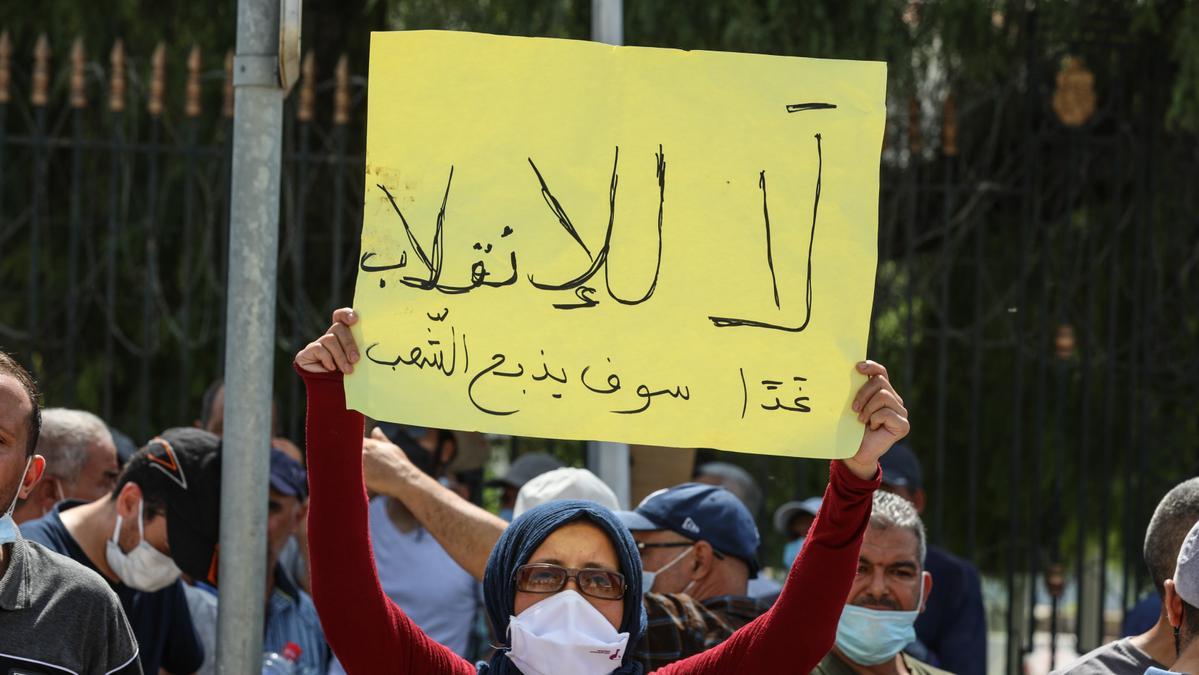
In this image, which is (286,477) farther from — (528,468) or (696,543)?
(528,468)

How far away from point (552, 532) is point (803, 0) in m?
4.47

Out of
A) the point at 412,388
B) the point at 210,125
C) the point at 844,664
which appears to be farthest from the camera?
the point at 210,125

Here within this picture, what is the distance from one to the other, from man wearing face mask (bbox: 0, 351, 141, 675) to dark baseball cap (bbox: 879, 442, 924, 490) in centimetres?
321

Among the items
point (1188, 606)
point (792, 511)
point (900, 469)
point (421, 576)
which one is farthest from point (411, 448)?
point (1188, 606)

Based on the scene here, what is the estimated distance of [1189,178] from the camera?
6629mm

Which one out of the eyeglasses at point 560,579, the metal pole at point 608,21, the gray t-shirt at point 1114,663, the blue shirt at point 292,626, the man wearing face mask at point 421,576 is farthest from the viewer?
the man wearing face mask at point 421,576

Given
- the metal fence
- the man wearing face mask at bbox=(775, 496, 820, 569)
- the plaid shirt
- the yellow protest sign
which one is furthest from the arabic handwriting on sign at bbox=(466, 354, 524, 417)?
the metal fence

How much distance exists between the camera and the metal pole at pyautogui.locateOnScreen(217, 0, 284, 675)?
8.46 feet

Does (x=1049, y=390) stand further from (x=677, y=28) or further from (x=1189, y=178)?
(x=677, y=28)

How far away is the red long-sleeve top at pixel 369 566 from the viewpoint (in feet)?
7.97

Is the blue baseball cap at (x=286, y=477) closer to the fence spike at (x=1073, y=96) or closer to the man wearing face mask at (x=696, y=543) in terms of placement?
the man wearing face mask at (x=696, y=543)

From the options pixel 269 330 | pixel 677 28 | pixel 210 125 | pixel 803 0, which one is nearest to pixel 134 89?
pixel 210 125

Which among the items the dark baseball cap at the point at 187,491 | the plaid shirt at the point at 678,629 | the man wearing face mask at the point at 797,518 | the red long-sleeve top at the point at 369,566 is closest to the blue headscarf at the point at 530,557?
the red long-sleeve top at the point at 369,566

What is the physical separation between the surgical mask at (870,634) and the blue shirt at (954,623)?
4.40 feet
